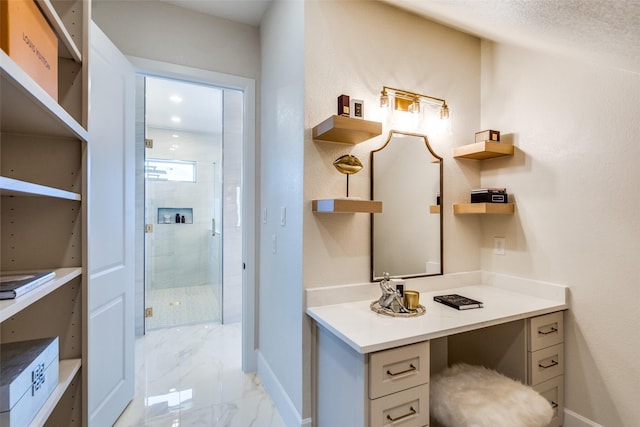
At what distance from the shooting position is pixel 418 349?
1.32 m

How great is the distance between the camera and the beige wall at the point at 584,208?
5.10 feet

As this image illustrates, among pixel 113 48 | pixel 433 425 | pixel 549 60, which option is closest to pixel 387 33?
pixel 549 60

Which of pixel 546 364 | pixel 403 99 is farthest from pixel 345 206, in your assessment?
pixel 546 364

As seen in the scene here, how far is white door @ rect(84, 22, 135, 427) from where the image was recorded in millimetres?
1644

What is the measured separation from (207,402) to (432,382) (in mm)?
1514

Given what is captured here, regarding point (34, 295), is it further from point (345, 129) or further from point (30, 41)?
point (345, 129)

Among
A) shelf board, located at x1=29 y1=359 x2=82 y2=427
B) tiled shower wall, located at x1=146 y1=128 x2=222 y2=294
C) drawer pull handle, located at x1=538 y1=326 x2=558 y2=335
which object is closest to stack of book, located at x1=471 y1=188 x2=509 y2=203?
drawer pull handle, located at x1=538 y1=326 x2=558 y2=335

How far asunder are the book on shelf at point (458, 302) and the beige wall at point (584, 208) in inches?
22.1

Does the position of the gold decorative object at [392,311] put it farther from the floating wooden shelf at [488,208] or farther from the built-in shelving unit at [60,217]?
the built-in shelving unit at [60,217]

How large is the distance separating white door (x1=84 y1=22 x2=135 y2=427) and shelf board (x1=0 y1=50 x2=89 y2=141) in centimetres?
60

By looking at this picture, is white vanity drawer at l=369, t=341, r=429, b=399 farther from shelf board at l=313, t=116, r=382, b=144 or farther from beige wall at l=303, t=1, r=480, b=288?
shelf board at l=313, t=116, r=382, b=144

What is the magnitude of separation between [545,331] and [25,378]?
7.50 ft

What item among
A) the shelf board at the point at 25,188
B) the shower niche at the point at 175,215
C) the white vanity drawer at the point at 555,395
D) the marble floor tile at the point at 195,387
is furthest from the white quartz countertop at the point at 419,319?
the shower niche at the point at 175,215

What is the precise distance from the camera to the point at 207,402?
2072 millimetres
